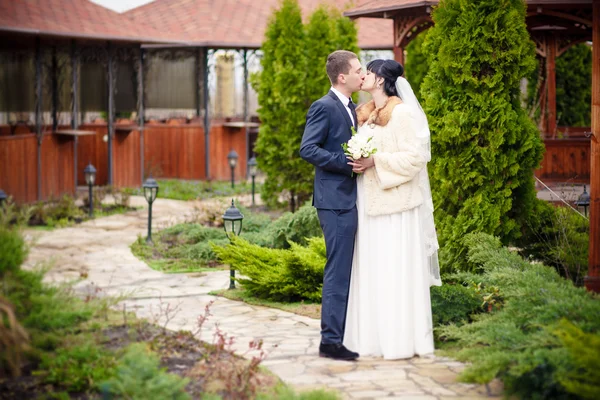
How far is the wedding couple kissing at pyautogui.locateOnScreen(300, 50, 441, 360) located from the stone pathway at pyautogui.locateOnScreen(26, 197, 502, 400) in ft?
0.67

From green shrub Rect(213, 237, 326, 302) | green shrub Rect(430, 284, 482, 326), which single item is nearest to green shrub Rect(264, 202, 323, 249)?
green shrub Rect(213, 237, 326, 302)

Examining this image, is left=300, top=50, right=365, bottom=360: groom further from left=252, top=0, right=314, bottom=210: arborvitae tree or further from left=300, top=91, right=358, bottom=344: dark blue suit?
left=252, top=0, right=314, bottom=210: arborvitae tree

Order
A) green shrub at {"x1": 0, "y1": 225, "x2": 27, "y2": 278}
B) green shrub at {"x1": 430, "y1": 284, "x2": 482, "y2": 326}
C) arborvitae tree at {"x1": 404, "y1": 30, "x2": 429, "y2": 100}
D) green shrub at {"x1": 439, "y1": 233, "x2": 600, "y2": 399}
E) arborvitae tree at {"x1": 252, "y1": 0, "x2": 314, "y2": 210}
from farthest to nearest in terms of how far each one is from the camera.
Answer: arborvitae tree at {"x1": 404, "y1": 30, "x2": 429, "y2": 100}
arborvitae tree at {"x1": 252, "y1": 0, "x2": 314, "y2": 210}
green shrub at {"x1": 430, "y1": 284, "x2": 482, "y2": 326}
green shrub at {"x1": 0, "y1": 225, "x2": 27, "y2": 278}
green shrub at {"x1": 439, "y1": 233, "x2": 600, "y2": 399}

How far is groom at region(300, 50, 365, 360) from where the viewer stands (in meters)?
6.46

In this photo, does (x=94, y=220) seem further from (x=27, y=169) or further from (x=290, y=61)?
(x=290, y=61)

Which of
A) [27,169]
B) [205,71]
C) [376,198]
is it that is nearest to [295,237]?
[376,198]

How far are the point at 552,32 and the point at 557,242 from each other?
352 inches

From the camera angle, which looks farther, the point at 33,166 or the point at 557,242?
the point at 33,166

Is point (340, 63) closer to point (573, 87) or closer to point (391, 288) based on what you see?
point (391, 288)

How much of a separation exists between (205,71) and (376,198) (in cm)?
1718

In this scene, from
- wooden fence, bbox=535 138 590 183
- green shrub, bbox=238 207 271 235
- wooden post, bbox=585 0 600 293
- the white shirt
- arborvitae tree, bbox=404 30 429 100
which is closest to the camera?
the white shirt

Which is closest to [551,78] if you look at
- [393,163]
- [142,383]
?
[393,163]

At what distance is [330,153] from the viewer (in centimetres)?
643

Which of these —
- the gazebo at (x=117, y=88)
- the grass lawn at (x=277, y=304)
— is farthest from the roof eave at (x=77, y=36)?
the grass lawn at (x=277, y=304)
